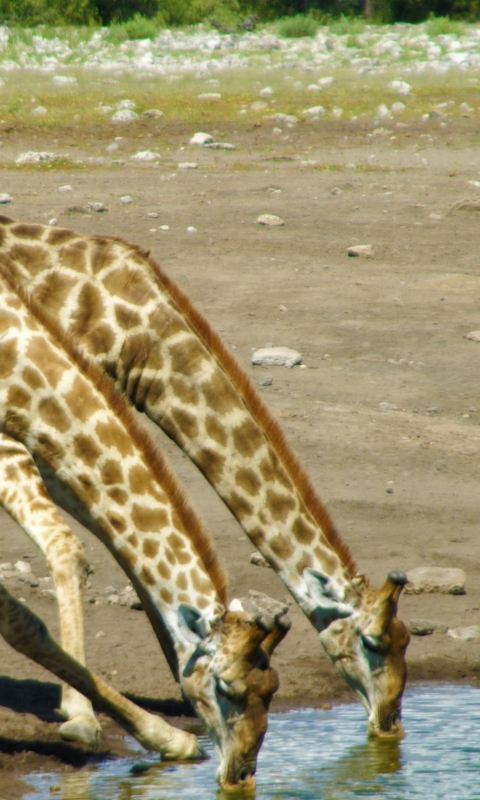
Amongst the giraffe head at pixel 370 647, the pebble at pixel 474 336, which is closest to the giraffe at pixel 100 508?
the giraffe head at pixel 370 647

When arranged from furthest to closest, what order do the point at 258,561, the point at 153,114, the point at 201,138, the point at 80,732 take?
1. the point at 153,114
2. the point at 201,138
3. the point at 258,561
4. the point at 80,732

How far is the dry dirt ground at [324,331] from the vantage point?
5.89 metres

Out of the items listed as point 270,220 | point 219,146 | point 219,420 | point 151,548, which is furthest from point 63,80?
point 151,548

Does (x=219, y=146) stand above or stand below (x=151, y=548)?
below

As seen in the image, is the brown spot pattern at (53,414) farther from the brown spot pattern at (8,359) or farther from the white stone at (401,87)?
the white stone at (401,87)

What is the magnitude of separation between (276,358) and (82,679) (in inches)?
201

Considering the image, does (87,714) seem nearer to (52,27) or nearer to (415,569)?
(415,569)

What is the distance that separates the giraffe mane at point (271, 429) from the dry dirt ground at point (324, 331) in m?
0.76

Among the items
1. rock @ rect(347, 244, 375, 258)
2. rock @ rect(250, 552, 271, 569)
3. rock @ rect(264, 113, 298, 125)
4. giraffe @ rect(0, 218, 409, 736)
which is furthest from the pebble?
rock @ rect(264, 113, 298, 125)

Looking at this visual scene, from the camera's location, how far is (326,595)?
5277 millimetres

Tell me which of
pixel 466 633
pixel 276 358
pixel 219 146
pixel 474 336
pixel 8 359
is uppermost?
pixel 8 359

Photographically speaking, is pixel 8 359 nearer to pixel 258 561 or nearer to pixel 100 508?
pixel 100 508

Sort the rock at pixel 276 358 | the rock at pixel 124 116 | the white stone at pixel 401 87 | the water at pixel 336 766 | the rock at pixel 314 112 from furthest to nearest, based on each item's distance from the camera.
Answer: the white stone at pixel 401 87, the rock at pixel 314 112, the rock at pixel 124 116, the rock at pixel 276 358, the water at pixel 336 766

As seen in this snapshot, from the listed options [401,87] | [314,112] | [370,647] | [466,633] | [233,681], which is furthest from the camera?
[401,87]
